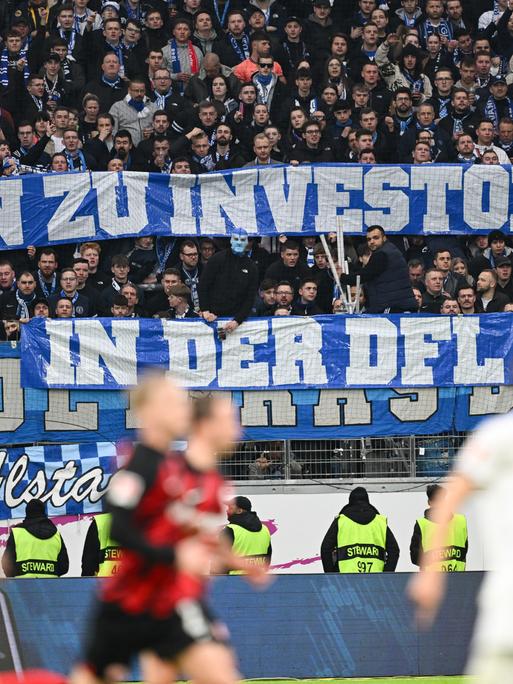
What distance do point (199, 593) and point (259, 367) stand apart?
28.0 feet

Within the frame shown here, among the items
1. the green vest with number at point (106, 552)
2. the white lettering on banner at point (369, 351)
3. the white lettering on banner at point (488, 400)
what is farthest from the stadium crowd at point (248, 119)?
the green vest with number at point (106, 552)

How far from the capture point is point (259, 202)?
53.1ft

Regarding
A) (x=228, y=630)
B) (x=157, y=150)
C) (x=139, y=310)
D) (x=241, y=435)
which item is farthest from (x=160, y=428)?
(x=157, y=150)

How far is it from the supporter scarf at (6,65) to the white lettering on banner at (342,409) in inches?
227

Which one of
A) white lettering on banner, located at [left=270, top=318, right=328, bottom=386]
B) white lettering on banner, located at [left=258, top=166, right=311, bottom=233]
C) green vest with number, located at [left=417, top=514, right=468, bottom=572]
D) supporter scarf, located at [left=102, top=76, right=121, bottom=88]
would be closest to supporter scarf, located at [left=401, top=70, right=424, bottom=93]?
white lettering on banner, located at [left=258, top=166, right=311, bottom=233]

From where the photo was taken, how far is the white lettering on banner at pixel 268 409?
14.4 meters

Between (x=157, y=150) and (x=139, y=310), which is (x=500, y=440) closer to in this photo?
(x=139, y=310)

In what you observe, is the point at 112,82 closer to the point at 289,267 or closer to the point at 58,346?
the point at 289,267

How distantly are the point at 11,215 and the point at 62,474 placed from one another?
10.4 feet

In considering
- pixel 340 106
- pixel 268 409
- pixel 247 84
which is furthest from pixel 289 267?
pixel 247 84

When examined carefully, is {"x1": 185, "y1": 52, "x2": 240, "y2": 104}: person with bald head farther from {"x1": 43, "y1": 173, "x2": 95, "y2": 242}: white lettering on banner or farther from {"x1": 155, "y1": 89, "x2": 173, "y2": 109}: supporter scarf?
{"x1": 43, "y1": 173, "x2": 95, "y2": 242}: white lettering on banner

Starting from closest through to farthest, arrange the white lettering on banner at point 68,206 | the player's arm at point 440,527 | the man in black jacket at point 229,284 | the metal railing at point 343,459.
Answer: the player's arm at point 440,527, the metal railing at point 343,459, the man in black jacket at point 229,284, the white lettering on banner at point 68,206

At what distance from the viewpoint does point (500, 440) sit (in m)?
6.08

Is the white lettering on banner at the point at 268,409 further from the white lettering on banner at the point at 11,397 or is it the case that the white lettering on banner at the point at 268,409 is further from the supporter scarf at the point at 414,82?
the supporter scarf at the point at 414,82
